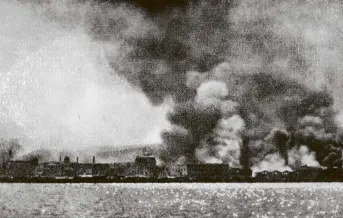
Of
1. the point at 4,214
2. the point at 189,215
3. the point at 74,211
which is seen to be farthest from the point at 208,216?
the point at 4,214

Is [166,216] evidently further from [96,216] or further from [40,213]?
[40,213]

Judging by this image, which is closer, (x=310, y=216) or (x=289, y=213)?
(x=310, y=216)

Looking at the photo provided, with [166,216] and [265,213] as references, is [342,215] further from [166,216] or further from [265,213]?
[166,216]

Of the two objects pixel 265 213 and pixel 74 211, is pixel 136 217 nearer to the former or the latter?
pixel 74 211

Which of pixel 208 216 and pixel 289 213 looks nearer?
pixel 208 216

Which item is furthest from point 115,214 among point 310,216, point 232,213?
point 310,216

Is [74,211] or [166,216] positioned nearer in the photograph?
[166,216]

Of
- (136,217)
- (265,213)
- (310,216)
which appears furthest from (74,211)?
(310,216)
